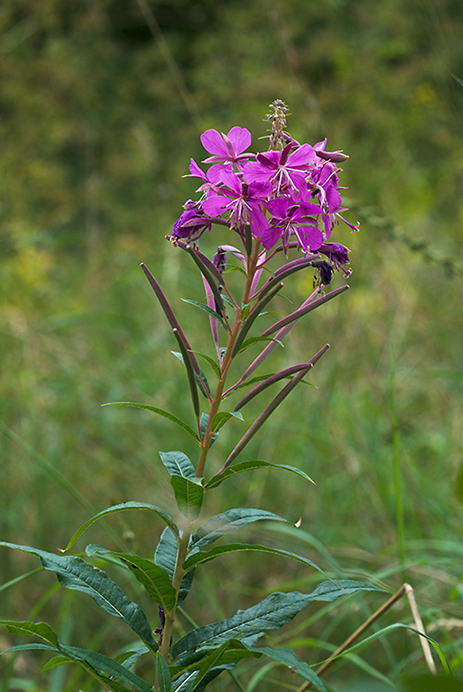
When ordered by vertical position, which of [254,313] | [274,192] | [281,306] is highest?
[281,306]

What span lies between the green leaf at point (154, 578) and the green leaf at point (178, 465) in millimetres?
111

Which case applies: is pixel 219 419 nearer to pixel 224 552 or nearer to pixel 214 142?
pixel 224 552

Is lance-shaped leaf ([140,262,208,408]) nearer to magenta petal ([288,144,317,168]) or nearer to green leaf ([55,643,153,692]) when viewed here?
magenta petal ([288,144,317,168])

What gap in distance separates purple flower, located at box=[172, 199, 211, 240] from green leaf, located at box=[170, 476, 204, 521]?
28 centimetres

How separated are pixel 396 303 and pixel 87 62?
387cm

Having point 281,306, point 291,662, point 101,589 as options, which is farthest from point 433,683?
point 281,306

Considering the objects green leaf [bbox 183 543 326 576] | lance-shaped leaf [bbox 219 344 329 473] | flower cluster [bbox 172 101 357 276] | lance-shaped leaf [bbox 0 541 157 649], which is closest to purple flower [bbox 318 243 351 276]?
flower cluster [bbox 172 101 357 276]

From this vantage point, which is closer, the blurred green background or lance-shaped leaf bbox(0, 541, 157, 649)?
lance-shaped leaf bbox(0, 541, 157, 649)

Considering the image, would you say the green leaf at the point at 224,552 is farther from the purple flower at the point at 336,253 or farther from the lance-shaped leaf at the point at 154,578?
the purple flower at the point at 336,253

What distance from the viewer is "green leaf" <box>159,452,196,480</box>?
2.54ft

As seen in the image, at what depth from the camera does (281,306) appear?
201 centimetres

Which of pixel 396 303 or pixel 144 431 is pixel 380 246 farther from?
pixel 144 431

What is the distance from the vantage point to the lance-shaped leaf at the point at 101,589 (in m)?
0.72

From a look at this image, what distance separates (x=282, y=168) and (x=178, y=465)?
0.36 metres
